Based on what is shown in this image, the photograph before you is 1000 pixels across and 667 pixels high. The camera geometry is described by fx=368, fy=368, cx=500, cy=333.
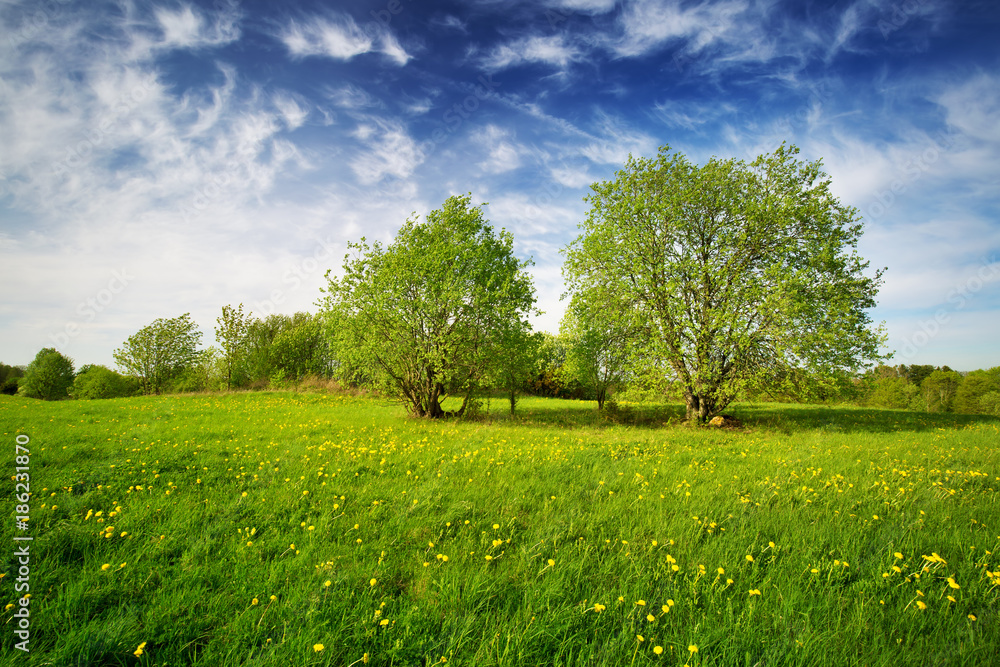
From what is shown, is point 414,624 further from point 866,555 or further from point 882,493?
point 882,493

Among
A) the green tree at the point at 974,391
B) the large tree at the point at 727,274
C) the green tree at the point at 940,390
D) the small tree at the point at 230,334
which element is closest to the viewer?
the large tree at the point at 727,274

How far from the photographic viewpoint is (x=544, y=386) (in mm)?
42500

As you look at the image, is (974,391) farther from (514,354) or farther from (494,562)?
(494,562)

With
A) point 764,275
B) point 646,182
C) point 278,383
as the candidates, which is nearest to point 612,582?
point 764,275

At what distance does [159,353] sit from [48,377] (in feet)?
45.4

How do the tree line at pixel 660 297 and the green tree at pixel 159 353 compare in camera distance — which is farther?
the green tree at pixel 159 353

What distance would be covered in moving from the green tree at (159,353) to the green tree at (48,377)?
9713 mm

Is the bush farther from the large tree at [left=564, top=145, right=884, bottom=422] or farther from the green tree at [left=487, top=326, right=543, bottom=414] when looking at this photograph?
the large tree at [left=564, top=145, right=884, bottom=422]

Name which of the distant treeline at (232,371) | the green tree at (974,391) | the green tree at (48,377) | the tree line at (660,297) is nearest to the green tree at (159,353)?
the distant treeline at (232,371)

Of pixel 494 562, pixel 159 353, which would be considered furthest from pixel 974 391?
pixel 159 353

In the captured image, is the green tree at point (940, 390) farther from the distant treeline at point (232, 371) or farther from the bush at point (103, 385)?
the bush at point (103, 385)

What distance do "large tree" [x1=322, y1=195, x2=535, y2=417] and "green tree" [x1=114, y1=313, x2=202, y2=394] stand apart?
139 ft

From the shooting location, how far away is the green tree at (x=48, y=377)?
44.5 metres

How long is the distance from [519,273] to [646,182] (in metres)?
8.11
